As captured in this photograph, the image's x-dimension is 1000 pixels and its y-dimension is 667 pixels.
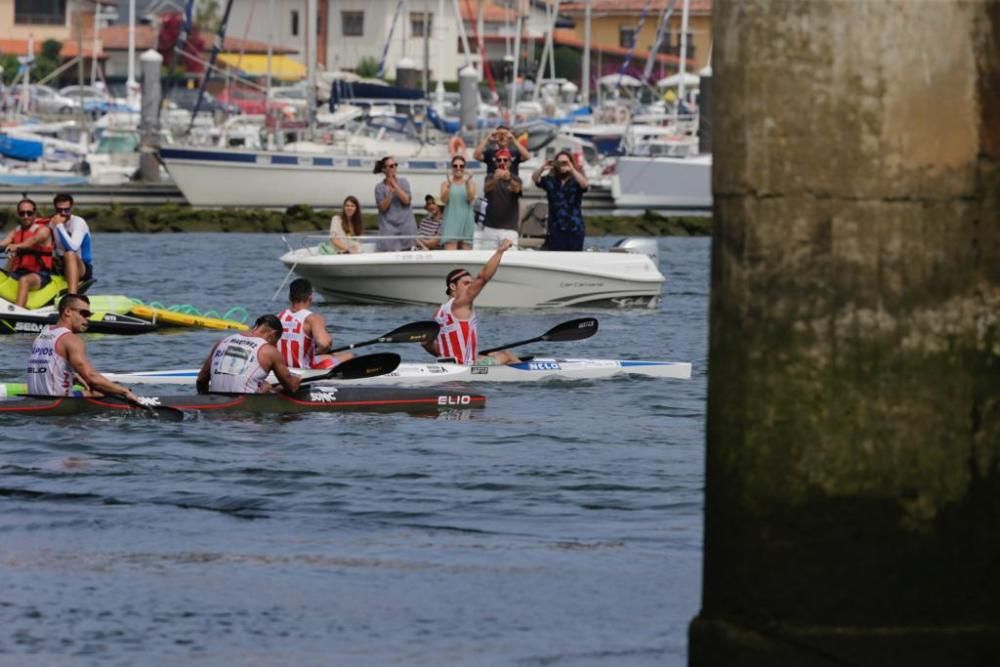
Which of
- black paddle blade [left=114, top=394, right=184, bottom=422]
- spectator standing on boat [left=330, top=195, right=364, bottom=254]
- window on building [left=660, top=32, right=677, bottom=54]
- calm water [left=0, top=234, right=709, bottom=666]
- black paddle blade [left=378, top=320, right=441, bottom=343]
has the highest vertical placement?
window on building [left=660, top=32, right=677, bottom=54]

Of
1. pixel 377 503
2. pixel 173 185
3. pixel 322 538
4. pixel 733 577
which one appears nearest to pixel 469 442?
pixel 377 503

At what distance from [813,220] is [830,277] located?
0.16m

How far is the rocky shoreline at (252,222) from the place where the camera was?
3891 cm

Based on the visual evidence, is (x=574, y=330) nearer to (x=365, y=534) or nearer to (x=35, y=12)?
(x=365, y=534)

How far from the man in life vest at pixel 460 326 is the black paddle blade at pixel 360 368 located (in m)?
1.10

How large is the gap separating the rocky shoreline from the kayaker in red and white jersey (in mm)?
22618

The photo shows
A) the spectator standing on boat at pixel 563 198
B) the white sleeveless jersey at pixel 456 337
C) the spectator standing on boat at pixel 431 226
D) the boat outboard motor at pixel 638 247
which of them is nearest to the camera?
the white sleeveless jersey at pixel 456 337

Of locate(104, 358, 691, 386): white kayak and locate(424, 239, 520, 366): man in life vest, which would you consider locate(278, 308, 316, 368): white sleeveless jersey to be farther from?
locate(424, 239, 520, 366): man in life vest

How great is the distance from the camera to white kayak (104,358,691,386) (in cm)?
1597

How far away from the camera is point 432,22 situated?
83562mm

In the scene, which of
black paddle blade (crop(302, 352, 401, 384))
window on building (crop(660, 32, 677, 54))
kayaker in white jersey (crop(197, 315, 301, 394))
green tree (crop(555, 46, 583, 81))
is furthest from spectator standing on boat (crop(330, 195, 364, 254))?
window on building (crop(660, 32, 677, 54))

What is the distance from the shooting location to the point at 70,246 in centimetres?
2034

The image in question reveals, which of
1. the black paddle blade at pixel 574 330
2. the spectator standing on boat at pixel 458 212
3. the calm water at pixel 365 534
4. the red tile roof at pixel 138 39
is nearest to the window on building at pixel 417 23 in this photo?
the red tile roof at pixel 138 39

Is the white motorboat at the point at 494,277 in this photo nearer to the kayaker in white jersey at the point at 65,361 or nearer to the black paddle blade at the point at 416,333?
the black paddle blade at the point at 416,333
